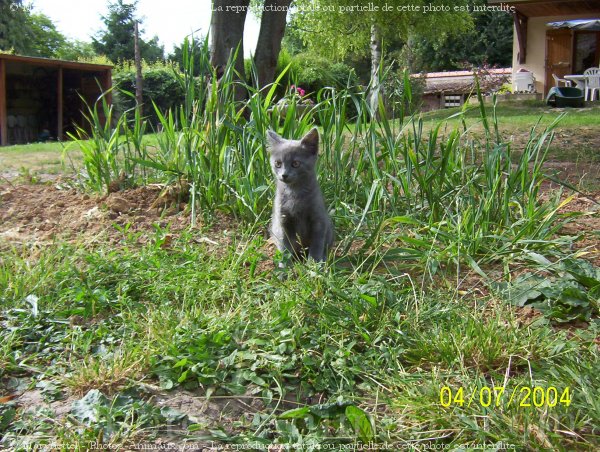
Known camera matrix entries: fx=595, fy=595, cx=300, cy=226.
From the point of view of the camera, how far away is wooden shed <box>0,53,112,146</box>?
17.0 meters

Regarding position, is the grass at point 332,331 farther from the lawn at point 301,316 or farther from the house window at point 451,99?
the house window at point 451,99

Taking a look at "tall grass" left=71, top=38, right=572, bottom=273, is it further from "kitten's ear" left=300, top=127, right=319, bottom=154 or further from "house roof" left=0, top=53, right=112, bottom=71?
"house roof" left=0, top=53, right=112, bottom=71

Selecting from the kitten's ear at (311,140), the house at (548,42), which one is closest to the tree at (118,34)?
the house at (548,42)

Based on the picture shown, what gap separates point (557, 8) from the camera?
18594 mm

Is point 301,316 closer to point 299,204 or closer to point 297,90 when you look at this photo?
point 299,204

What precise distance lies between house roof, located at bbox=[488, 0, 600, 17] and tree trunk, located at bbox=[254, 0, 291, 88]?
36.7ft

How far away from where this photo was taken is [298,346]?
2488 mm

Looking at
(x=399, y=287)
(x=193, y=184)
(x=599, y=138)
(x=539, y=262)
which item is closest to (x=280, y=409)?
(x=399, y=287)

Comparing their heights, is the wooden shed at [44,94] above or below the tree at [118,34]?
below

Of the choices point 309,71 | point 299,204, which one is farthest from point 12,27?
point 299,204

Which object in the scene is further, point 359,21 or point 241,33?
point 359,21

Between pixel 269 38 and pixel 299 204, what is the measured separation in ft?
19.0

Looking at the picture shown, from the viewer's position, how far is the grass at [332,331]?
77.9 inches
